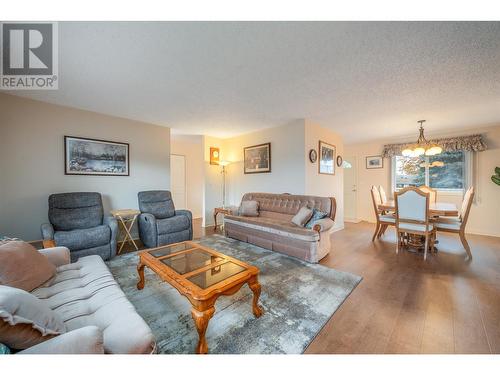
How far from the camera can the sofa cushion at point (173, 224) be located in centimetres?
329

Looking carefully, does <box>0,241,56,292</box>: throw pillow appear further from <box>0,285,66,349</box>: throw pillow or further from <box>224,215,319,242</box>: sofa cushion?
<box>224,215,319,242</box>: sofa cushion

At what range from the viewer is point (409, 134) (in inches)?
192

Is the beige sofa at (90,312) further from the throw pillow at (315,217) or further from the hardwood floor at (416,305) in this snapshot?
the throw pillow at (315,217)

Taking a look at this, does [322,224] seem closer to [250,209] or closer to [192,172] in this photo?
[250,209]

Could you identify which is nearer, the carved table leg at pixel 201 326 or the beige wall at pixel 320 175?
the carved table leg at pixel 201 326

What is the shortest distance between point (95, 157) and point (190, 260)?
2.80 metres

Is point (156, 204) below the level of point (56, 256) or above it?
above

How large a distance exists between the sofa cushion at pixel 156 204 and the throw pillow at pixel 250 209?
53.3 inches

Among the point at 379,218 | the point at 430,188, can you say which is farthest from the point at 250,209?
the point at 430,188

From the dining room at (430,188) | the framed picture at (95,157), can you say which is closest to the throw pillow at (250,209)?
the dining room at (430,188)

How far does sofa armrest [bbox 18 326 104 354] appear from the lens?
729 mm

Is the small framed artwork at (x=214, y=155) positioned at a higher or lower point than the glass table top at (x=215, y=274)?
higher

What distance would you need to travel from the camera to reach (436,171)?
4.78 m
